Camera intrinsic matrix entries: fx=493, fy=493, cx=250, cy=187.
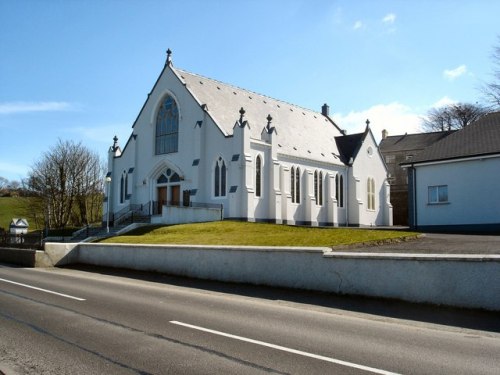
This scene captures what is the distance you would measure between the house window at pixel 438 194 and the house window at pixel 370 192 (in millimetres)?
18846

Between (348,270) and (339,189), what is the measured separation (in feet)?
111

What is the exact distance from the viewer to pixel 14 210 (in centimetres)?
7625

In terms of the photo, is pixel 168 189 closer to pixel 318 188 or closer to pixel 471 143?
pixel 318 188

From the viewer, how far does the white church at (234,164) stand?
35.6 meters

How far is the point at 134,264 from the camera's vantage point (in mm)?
19078

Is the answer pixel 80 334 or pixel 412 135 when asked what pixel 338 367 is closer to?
pixel 80 334

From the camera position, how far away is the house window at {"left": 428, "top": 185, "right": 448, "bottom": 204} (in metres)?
28.8

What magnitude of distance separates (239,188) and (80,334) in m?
27.2

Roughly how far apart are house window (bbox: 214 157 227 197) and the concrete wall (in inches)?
694

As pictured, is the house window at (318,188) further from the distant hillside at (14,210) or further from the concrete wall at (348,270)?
the distant hillside at (14,210)

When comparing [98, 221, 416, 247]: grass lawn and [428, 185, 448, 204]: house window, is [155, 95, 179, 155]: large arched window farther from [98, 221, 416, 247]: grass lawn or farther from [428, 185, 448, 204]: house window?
[428, 185, 448, 204]: house window

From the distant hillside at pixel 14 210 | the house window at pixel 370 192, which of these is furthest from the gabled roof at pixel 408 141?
the distant hillside at pixel 14 210

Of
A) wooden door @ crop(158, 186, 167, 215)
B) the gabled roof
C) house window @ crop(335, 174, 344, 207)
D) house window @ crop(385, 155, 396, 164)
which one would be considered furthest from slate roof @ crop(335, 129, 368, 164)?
house window @ crop(385, 155, 396, 164)

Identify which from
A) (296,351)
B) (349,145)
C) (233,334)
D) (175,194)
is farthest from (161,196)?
(296,351)
